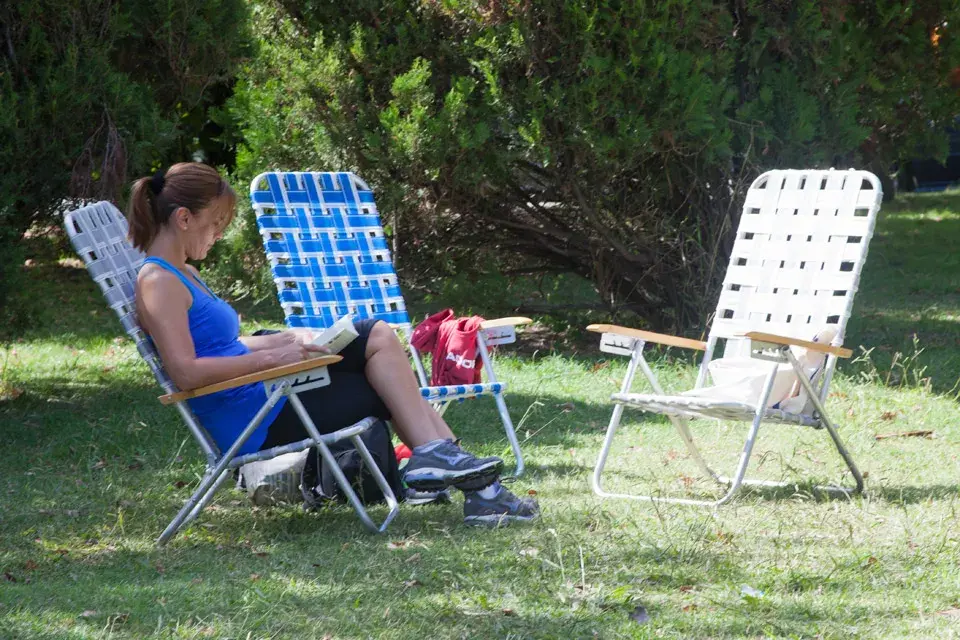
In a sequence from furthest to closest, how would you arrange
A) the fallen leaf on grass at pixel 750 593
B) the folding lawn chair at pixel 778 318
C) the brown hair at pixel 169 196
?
the folding lawn chair at pixel 778 318, the brown hair at pixel 169 196, the fallen leaf on grass at pixel 750 593

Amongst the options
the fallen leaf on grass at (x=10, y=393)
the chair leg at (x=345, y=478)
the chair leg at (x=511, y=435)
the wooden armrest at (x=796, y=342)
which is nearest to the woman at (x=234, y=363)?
the chair leg at (x=345, y=478)

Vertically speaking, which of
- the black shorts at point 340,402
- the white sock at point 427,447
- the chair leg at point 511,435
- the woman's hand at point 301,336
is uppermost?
the woman's hand at point 301,336

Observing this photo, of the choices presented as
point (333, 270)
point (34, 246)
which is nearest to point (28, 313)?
point (34, 246)

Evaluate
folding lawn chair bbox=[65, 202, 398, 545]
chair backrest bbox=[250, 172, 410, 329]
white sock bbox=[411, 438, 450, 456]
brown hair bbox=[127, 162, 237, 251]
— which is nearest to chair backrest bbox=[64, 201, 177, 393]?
folding lawn chair bbox=[65, 202, 398, 545]

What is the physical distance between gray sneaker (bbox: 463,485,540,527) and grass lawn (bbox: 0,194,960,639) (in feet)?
0.20

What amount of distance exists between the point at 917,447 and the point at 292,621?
3.13m

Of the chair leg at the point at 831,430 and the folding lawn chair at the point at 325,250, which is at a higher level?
the folding lawn chair at the point at 325,250

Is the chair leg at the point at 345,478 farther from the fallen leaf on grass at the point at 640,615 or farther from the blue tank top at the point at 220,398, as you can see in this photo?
the fallen leaf on grass at the point at 640,615

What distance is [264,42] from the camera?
7230 mm

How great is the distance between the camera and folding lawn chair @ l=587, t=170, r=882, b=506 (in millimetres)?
4262

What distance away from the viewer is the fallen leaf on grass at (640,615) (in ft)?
10.0

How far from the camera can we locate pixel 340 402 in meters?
3.99

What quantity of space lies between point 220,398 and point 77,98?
225cm

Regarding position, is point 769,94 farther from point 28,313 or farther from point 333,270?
point 28,313
